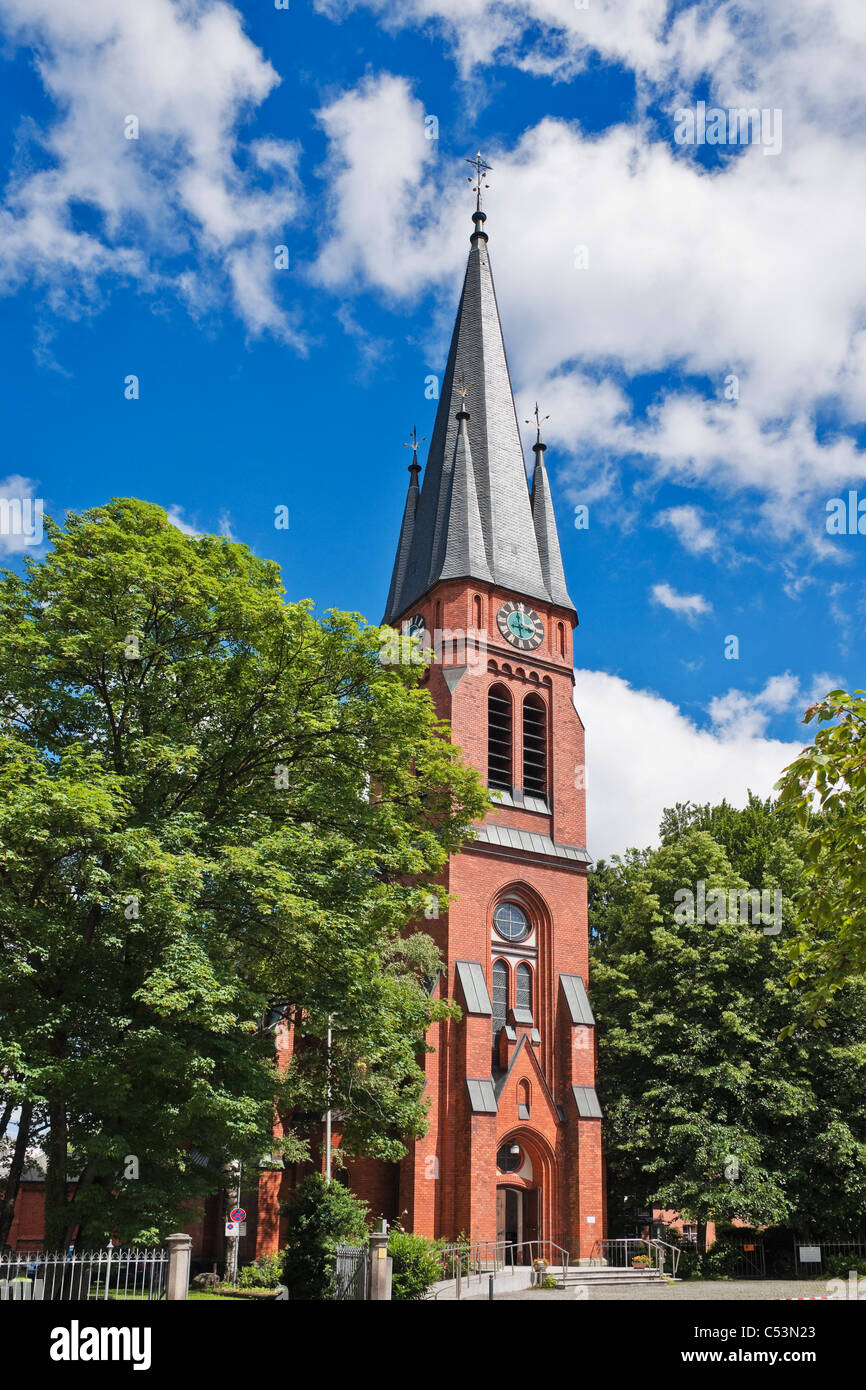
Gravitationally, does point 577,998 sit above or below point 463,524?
below

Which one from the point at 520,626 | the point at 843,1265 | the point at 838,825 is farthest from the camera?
the point at 520,626

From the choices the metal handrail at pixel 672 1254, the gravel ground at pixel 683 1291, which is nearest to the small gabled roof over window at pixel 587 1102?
the metal handrail at pixel 672 1254

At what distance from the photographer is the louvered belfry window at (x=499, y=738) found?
34031mm

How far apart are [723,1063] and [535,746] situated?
35.6 feet

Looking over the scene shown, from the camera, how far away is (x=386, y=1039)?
1930cm

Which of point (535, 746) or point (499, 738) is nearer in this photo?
point (499, 738)

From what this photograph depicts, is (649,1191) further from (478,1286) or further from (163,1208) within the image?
(163,1208)

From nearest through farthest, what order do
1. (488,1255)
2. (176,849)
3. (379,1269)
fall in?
(176,849) < (379,1269) < (488,1255)

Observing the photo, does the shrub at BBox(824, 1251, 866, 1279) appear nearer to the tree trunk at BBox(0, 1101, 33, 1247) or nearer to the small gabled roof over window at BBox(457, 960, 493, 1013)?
the small gabled roof over window at BBox(457, 960, 493, 1013)

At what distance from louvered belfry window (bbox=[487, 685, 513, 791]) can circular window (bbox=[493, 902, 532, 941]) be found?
3623mm

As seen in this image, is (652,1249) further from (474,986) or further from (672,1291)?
(474,986)

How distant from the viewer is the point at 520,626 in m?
36.0

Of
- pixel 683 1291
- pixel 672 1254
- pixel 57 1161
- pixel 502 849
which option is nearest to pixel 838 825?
pixel 57 1161
